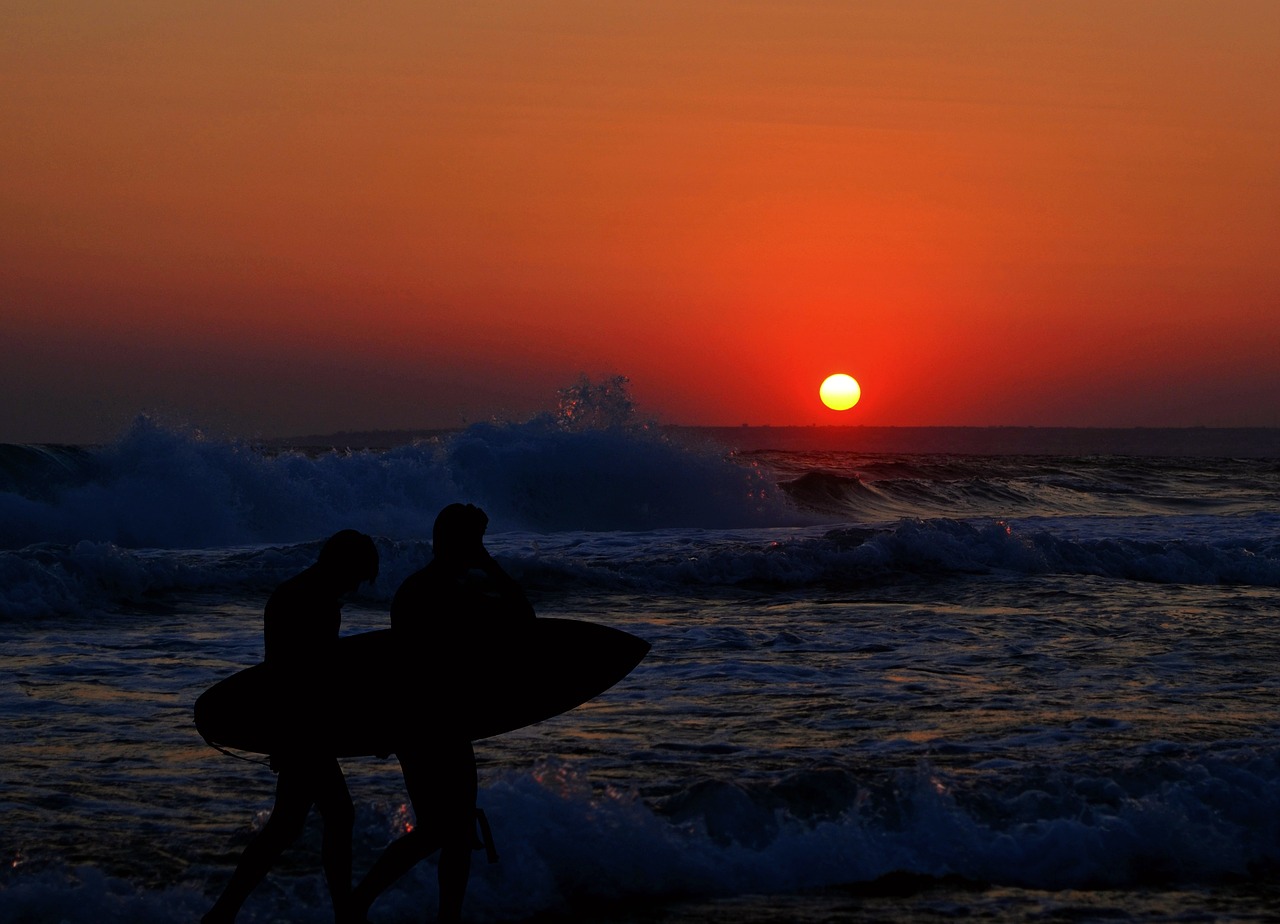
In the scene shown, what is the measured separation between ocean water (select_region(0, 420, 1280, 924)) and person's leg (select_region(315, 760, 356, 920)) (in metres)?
0.64

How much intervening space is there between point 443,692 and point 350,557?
605 mm

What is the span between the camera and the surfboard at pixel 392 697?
4.79 m

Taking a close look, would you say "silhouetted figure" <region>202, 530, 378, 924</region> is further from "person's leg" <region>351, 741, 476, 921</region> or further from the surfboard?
"person's leg" <region>351, 741, 476, 921</region>

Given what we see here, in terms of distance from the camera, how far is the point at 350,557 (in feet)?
15.4

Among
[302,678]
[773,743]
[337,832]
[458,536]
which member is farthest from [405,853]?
[773,743]

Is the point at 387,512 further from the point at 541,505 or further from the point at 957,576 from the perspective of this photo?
the point at 957,576

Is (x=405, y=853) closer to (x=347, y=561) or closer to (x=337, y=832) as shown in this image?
(x=337, y=832)

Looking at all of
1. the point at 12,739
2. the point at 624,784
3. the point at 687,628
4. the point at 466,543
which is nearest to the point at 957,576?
the point at 687,628

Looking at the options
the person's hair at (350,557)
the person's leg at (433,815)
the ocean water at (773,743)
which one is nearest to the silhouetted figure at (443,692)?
the person's leg at (433,815)

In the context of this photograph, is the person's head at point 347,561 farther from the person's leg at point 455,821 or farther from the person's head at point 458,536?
the person's leg at point 455,821

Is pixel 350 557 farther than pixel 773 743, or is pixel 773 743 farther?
pixel 773 743

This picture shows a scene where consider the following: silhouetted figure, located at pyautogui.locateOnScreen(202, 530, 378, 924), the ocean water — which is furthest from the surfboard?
the ocean water

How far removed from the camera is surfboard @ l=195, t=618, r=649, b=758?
4785 millimetres

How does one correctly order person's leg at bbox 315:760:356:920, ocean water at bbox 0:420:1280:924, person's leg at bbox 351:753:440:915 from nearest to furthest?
person's leg at bbox 351:753:440:915 < person's leg at bbox 315:760:356:920 < ocean water at bbox 0:420:1280:924
